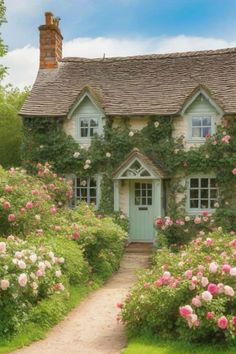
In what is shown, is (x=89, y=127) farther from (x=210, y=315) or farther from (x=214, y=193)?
(x=210, y=315)

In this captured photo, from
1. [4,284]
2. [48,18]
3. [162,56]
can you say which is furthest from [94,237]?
[48,18]

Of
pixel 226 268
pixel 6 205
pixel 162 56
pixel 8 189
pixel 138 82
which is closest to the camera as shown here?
pixel 226 268

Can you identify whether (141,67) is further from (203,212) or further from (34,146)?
(203,212)

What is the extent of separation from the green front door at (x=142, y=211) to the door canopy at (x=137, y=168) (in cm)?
83

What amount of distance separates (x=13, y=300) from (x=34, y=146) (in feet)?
41.8

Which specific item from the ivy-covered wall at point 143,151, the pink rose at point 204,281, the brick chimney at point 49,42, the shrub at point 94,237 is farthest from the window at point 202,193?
the pink rose at point 204,281

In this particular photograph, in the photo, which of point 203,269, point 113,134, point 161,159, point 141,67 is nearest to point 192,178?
point 161,159

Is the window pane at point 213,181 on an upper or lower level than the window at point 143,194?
upper

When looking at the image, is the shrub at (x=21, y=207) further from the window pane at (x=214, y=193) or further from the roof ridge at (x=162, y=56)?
the roof ridge at (x=162, y=56)

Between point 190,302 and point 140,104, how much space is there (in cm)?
1324

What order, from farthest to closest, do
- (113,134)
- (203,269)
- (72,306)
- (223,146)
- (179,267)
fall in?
(113,134)
(223,146)
(72,306)
(179,267)
(203,269)

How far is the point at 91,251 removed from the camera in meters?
14.6

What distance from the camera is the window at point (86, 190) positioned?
21020 mm

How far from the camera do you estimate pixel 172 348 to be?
8.28 meters
